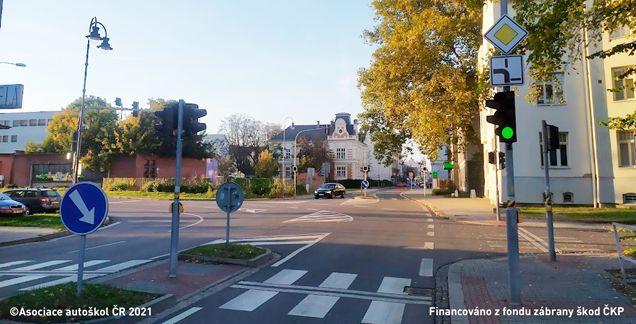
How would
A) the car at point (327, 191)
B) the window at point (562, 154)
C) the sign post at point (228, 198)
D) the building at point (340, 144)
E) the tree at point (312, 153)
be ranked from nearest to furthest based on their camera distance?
the sign post at point (228, 198)
the window at point (562, 154)
the car at point (327, 191)
the tree at point (312, 153)
the building at point (340, 144)

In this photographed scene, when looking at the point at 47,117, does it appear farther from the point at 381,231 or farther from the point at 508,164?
the point at 508,164

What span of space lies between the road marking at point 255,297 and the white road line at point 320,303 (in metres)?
0.61

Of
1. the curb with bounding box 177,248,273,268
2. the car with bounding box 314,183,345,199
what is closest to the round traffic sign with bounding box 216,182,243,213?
the curb with bounding box 177,248,273,268

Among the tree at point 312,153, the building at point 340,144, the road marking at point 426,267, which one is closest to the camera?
the road marking at point 426,267

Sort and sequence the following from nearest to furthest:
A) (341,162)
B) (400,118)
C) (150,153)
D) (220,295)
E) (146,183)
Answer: (220,295) < (400,118) < (146,183) < (150,153) < (341,162)

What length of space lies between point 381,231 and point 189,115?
32.7 feet

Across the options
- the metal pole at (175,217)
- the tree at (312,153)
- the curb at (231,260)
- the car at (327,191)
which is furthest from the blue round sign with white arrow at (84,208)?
the tree at (312,153)

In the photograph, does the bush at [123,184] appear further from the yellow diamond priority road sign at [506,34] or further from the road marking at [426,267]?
the yellow diamond priority road sign at [506,34]

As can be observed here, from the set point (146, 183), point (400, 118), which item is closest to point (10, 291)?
point (400, 118)

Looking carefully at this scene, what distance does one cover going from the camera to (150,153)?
56875 mm

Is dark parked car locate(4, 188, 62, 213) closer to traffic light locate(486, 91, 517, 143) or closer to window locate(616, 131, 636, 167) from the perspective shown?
traffic light locate(486, 91, 517, 143)

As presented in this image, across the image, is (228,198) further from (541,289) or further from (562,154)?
(562,154)

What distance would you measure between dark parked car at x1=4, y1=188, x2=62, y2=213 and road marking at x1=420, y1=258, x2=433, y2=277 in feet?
76.1

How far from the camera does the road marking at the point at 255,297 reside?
6727mm
